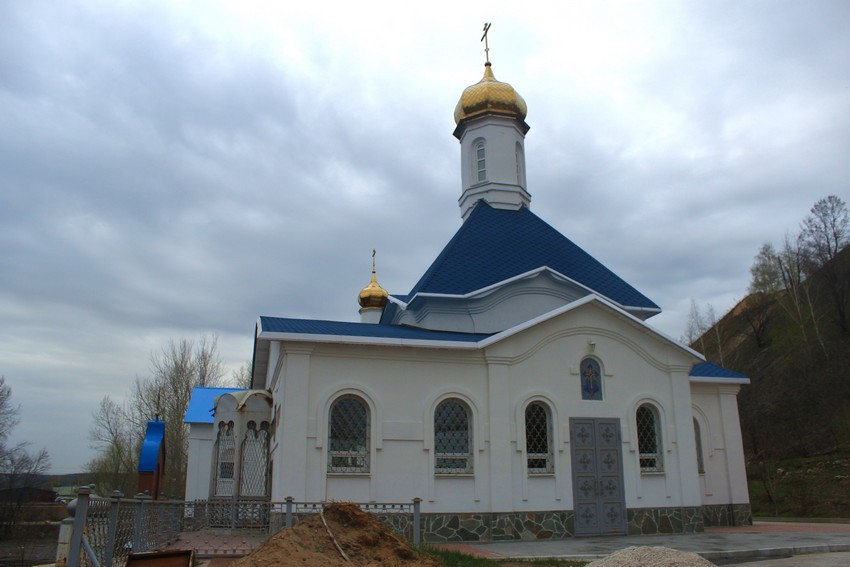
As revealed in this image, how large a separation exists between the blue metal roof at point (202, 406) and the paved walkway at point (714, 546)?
12081 millimetres

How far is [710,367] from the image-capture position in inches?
614

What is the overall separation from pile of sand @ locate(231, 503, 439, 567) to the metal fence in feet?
3.20

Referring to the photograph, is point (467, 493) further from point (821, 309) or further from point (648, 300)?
point (821, 309)

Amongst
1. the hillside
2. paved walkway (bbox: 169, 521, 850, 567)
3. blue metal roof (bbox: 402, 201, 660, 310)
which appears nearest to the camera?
paved walkway (bbox: 169, 521, 850, 567)

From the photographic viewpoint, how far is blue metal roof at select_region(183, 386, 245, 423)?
69.6 feet

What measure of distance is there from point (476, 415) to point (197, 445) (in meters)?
12.8

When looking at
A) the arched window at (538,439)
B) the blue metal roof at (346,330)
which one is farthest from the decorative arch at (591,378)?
the blue metal roof at (346,330)

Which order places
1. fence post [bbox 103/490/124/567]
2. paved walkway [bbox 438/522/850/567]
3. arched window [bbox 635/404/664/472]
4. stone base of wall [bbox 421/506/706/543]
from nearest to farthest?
fence post [bbox 103/490/124/567] < paved walkway [bbox 438/522/850/567] < stone base of wall [bbox 421/506/706/543] < arched window [bbox 635/404/664/472]

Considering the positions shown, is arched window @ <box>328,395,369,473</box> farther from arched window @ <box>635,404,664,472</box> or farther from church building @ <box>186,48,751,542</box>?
arched window @ <box>635,404,664,472</box>

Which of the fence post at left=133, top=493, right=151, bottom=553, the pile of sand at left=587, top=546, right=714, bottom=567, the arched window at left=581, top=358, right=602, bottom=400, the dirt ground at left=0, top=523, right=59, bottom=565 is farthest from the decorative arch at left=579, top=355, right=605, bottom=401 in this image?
the dirt ground at left=0, top=523, right=59, bottom=565

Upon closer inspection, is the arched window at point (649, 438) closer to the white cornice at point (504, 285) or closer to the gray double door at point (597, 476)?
the gray double door at point (597, 476)

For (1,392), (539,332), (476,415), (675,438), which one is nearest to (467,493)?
(476,415)

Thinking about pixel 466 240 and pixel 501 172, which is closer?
pixel 466 240

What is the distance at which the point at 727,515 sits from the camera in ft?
47.5
